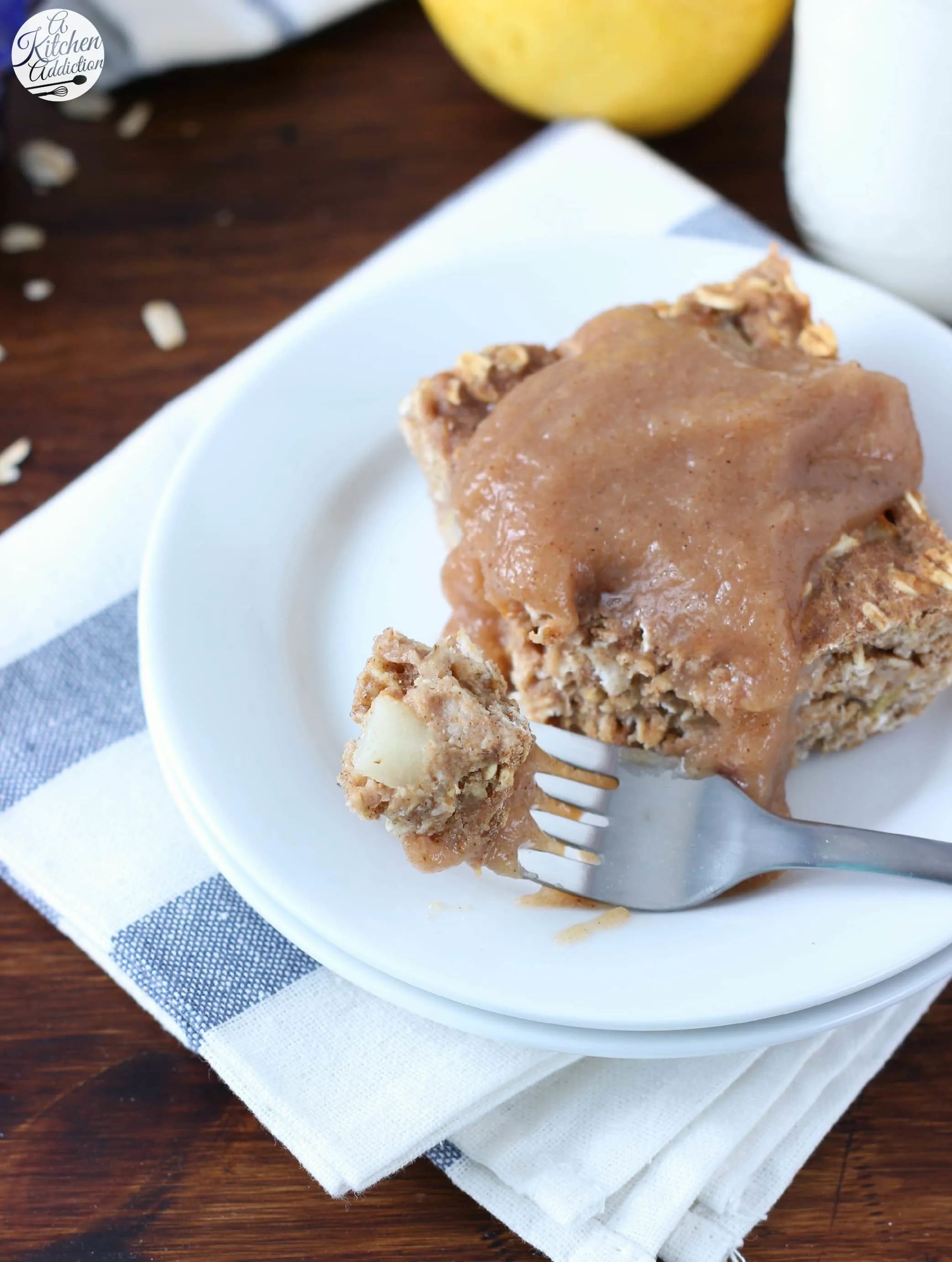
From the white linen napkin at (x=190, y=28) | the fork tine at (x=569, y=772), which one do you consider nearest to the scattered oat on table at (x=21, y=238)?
the white linen napkin at (x=190, y=28)

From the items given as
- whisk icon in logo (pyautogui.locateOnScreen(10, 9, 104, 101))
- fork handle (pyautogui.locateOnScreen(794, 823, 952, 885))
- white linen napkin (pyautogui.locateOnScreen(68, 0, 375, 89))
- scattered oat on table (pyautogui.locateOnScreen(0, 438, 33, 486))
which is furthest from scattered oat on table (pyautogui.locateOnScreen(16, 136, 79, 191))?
fork handle (pyautogui.locateOnScreen(794, 823, 952, 885))

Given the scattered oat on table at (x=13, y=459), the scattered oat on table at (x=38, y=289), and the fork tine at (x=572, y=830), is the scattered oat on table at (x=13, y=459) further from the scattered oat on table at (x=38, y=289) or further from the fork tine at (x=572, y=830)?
the fork tine at (x=572, y=830)

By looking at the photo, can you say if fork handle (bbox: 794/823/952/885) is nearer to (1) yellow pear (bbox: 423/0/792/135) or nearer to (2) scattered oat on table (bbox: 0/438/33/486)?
(2) scattered oat on table (bbox: 0/438/33/486)

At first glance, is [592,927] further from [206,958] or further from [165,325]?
[165,325]

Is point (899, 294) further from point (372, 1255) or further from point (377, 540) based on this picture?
point (372, 1255)

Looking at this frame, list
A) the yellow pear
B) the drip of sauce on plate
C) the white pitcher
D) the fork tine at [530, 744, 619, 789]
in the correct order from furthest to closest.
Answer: the yellow pear → the white pitcher → the fork tine at [530, 744, 619, 789] → the drip of sauce on plate
